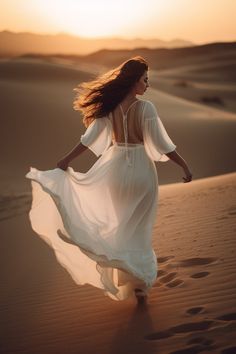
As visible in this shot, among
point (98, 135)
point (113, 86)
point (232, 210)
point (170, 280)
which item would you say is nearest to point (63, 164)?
point (98, 135)

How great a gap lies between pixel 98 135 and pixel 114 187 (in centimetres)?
43

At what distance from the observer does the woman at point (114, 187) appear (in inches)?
185

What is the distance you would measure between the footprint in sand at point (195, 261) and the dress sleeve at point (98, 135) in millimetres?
1621

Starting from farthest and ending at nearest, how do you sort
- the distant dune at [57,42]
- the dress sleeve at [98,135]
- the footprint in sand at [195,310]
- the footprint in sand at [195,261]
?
the distant dune at [57,42], the footprint in sand at [195,261], the dress sleeve at [98,135], the footprint in sand at [195,310]

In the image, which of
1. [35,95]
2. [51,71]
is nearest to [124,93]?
[35,95]

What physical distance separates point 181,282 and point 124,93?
5.63 feet

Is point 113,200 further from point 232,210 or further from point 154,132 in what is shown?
point 232,210

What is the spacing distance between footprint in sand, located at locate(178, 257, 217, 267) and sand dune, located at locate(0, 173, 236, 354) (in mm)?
11

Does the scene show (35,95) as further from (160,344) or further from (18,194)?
(160,344)

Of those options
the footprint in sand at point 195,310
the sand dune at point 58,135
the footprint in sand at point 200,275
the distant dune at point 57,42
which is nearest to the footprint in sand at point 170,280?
the footprint in sand at point 200,275

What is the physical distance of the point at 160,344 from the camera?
4.09 m

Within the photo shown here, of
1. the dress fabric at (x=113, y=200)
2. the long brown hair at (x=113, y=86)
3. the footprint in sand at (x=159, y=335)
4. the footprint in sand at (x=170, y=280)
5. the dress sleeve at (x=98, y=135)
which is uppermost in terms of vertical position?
the long brown hair at (x=113, y=86)

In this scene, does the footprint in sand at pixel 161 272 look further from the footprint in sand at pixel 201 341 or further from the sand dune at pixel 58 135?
the sand dune at pixel 58 135

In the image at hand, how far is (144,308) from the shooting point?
4.82m
